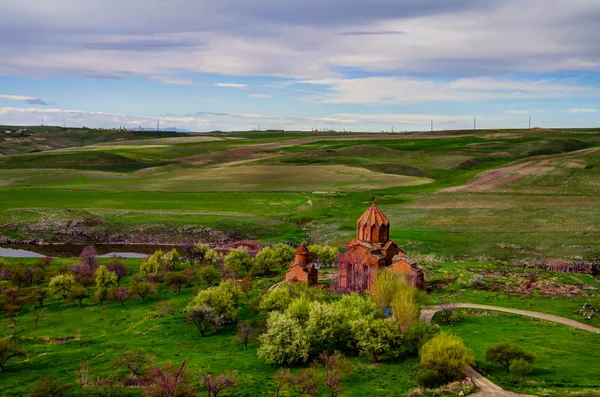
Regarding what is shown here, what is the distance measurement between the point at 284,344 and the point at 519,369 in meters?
19.4

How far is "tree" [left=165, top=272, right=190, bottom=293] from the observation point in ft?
238

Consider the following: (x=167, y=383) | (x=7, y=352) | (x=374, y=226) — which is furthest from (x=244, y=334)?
(x=374, y=226)

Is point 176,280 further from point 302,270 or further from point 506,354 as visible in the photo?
point 506,354

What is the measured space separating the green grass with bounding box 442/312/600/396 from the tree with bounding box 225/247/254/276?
109 ft

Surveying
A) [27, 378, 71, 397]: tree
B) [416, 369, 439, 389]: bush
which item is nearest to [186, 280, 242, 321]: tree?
[27, 378, 71, 397]: tree

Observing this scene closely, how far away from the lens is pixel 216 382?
1634 inches

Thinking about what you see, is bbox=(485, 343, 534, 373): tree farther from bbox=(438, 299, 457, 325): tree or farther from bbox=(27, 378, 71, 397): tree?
bbox=(27, 378, 71, 397): tree

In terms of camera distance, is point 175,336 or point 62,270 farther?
point 62,270

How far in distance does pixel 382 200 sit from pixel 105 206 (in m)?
65.6

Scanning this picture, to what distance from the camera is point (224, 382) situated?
4147 cm

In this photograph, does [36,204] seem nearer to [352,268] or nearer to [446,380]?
[352,268]

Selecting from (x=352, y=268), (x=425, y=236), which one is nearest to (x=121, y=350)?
(x=352, y=268)

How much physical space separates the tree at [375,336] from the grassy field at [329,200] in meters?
42.5

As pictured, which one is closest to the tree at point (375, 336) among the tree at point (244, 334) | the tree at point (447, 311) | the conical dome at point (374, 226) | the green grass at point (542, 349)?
the green grass at point (542, 349)
